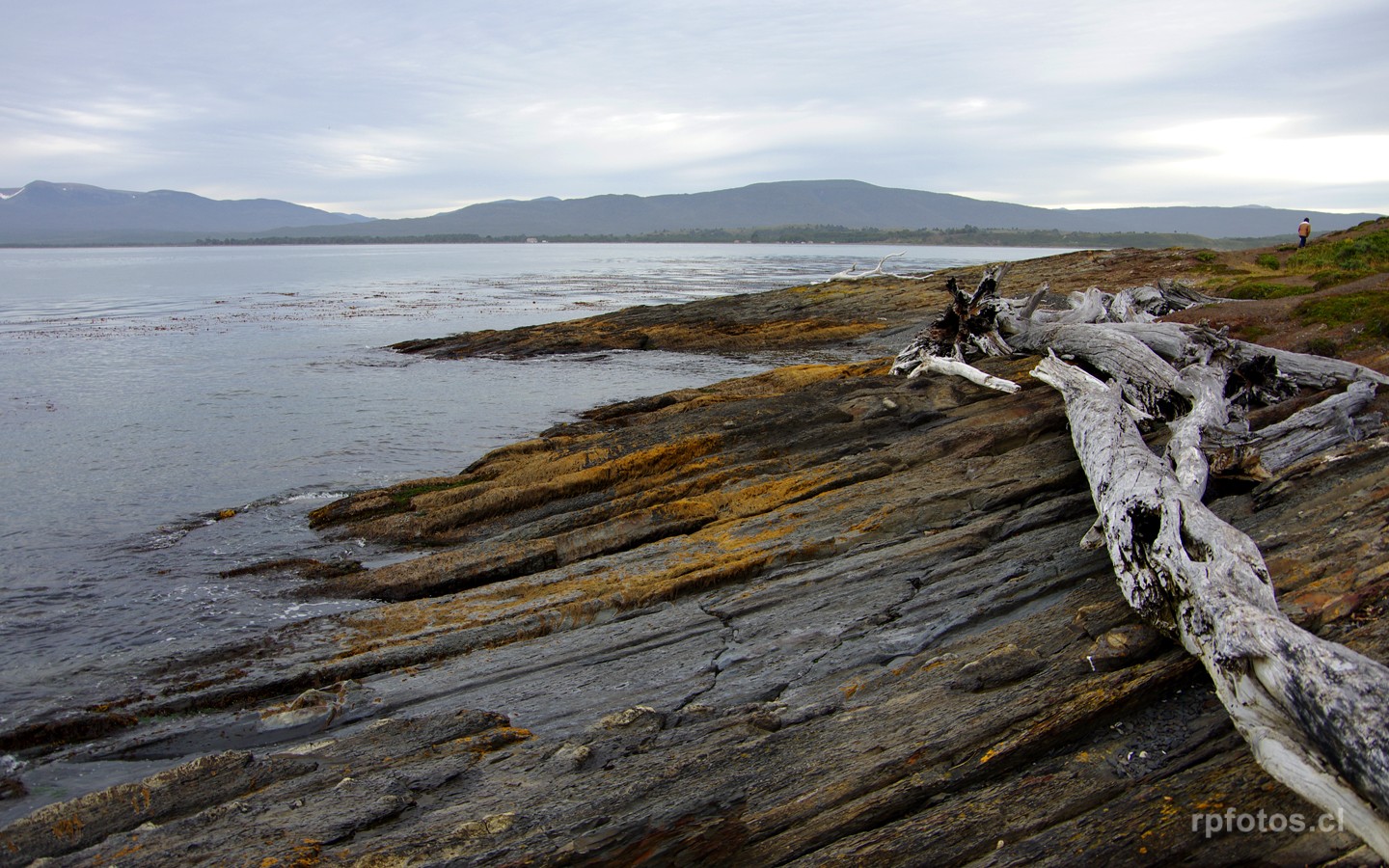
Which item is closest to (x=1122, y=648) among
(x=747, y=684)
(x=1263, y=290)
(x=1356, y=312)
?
(x=747, y=684)

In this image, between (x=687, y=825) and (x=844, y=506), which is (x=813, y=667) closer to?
(x=687, y=825)

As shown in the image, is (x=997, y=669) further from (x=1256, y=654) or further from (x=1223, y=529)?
(x=1223, y=529)

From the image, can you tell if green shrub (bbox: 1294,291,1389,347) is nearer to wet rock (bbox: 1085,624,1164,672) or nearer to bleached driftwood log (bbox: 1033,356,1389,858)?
bleached driftwood log (bbox: 1033,356,1389,858)

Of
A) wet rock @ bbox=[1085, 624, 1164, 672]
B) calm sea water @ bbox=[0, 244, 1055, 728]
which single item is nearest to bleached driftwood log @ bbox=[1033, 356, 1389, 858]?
wet rock @ bbox=[1085, 624, 1164, 672]

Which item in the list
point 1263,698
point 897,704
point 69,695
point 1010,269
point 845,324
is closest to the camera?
point 1263,698

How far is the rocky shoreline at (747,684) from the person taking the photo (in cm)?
434

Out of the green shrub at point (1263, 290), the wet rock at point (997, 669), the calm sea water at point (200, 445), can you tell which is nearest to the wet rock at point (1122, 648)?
the wet rock at point (997, 669)

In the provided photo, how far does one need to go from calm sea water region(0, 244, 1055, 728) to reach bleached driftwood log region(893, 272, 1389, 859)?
343 inches

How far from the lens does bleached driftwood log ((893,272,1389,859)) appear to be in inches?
150

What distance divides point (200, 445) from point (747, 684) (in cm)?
1813

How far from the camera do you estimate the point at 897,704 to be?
5391 mm

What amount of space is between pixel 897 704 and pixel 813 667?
3.99ft

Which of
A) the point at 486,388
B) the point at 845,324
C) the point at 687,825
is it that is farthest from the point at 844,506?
the point at 845,324

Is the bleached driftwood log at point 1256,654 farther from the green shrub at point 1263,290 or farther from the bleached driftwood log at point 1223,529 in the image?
the green shrub at point 1263,290
